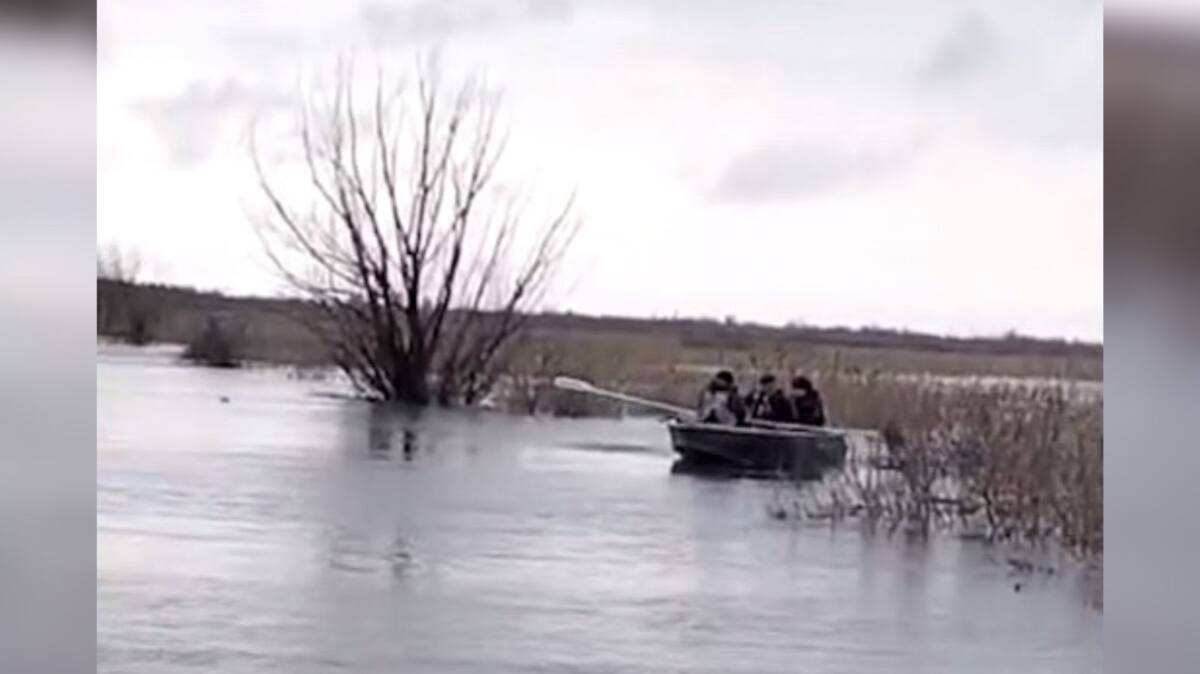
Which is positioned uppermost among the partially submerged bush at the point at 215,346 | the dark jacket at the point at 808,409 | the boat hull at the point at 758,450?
the partially submerged bush at the point at 215,346

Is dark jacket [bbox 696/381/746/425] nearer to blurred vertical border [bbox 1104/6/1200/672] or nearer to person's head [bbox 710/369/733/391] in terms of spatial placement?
person's head [bbox 710/369/733/391]

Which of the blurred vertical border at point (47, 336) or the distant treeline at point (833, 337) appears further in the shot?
the distant treeline at point (833, 337)

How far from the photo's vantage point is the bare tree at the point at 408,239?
2.07m

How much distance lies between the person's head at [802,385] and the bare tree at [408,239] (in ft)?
1.23

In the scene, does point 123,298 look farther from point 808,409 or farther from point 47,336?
point 808,409

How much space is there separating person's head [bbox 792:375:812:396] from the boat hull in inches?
2.2

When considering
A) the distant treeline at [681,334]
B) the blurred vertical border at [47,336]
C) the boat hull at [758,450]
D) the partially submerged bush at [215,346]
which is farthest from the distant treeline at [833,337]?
the blurred vertical border at [47,336]

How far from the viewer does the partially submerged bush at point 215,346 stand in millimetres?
2053

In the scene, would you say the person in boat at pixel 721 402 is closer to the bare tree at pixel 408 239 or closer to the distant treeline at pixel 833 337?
the distant treeline at pixel 833 337

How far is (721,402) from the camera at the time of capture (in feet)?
6.72

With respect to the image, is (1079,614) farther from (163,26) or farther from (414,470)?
(163,26)

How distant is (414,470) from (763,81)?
0.73m

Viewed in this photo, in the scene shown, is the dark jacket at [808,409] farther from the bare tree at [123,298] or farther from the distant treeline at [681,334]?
the bare tree at [123,298]

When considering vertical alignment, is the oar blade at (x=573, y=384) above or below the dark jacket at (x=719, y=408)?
above
